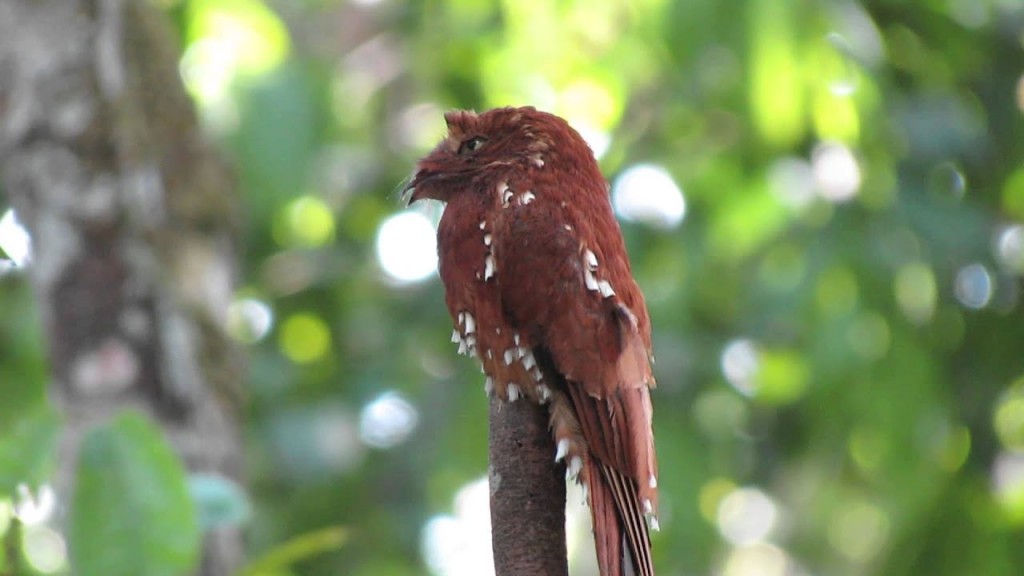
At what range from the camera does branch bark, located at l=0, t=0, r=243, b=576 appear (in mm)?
4215

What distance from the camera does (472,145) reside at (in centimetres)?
316

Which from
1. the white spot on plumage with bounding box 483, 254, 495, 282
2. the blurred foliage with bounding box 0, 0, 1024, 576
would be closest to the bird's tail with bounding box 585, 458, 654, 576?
the white spot on plumage with bounding box 483, 254, 495, 282

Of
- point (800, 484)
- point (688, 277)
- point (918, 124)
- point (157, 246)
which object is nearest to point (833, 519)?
point (800, 484)

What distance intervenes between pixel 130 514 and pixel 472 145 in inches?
39.4

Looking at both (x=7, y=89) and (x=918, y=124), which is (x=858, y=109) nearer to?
(x=918, y=124)

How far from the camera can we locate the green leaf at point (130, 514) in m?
2.72

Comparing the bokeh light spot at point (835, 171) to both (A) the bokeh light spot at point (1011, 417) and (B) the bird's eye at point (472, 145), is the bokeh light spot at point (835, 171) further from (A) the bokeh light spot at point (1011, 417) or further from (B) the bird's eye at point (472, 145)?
(B) the bird's eye at point (472, 145)

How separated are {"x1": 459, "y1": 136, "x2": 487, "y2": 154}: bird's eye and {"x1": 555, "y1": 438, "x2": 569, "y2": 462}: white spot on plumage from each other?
72cm

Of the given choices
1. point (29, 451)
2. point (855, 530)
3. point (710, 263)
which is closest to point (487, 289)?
point (29, 451)

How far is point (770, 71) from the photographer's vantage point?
17.0 feet

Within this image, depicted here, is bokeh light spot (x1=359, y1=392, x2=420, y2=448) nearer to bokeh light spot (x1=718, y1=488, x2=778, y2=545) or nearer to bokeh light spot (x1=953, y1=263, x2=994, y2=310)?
bokeh light spot (x1=953, y1=263, x2=994, y2=310)

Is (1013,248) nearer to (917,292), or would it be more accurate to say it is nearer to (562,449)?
(917,292)

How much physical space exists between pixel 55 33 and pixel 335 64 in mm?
2748

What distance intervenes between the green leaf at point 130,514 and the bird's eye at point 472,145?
0.85 meters
